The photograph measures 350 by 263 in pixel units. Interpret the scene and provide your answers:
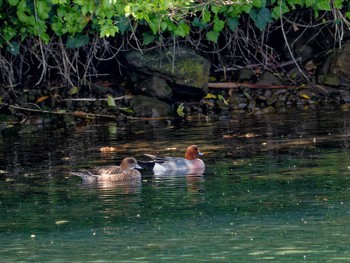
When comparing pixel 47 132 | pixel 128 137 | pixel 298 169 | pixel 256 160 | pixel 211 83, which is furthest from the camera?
pixel 211 83

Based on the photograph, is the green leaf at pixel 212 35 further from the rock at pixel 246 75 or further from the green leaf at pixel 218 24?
the rock at pixel 246 75

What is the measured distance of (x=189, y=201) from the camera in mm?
12234

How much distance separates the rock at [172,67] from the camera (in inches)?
872

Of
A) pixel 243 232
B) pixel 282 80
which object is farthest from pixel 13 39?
pixel 243 232

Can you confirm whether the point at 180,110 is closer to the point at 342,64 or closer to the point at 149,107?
the point at 149,107

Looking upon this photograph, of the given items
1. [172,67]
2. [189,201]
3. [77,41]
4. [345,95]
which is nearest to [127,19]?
[77,41]

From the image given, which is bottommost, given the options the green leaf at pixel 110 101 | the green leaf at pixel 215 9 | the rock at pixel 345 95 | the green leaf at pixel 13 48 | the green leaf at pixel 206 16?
the rock at pixel 345 95

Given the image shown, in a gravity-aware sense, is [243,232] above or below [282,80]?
below

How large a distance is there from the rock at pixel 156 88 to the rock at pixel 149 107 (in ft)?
0.64

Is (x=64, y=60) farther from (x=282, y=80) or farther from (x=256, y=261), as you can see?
(x=256, y=261)

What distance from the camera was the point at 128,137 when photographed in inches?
726

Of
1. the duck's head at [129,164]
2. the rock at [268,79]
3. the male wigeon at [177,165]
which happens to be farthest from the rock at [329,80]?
the duck's head at [129,164]

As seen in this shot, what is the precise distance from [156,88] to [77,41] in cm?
187

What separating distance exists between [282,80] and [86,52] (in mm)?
4202
